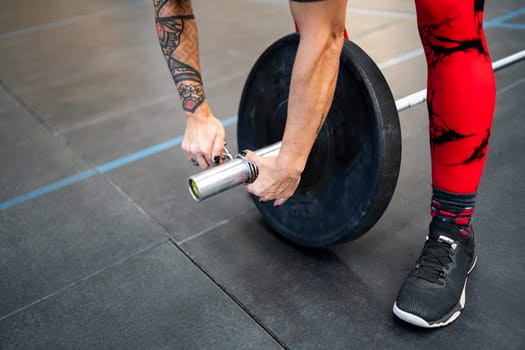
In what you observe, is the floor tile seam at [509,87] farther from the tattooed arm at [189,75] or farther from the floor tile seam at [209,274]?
the tattooed arm at [189,75]

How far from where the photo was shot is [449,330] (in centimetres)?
88

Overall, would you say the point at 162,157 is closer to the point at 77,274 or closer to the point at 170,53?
the point at 77,274

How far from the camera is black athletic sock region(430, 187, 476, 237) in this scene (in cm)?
94

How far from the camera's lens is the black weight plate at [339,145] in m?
0.86

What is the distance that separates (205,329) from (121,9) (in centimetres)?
381

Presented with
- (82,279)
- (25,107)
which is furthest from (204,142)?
(25,107)

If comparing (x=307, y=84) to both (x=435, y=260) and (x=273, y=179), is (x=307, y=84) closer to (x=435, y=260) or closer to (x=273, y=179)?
(x=273, y=179)

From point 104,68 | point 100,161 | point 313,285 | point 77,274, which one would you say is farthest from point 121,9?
point 313,285

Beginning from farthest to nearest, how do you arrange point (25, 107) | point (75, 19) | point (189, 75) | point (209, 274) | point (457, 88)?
point (75, 19), point (25, 107), point (209, 274), point (189, 75), point (457, 88)

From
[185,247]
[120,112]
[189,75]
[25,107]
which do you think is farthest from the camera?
[25,107]

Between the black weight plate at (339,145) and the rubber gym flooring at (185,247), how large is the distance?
121 millimetres

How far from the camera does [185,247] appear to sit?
3.98ft

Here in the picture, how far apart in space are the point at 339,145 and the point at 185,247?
511mm

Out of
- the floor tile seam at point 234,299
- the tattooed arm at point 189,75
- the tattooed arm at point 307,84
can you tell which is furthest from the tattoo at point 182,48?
the floor tile seam at point 234,299
